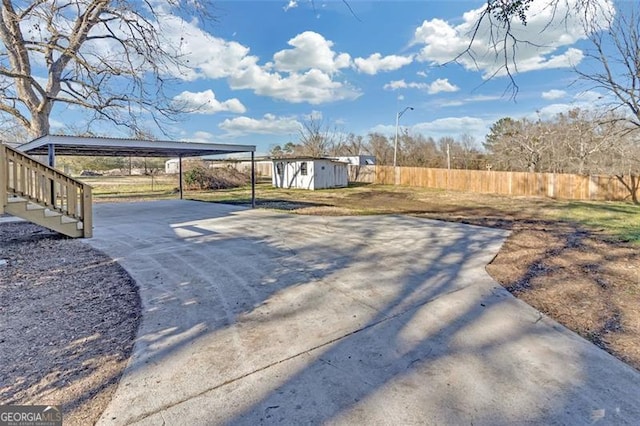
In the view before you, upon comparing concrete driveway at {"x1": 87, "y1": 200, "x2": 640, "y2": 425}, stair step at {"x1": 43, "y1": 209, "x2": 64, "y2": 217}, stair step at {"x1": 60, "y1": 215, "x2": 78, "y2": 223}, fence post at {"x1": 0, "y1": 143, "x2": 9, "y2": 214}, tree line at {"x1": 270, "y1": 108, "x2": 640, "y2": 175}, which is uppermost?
tree line at {"x1": 270, "y1": 108, "x2": 640, "y2": 175}

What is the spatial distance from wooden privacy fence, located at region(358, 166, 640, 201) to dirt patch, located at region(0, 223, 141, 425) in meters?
21.0

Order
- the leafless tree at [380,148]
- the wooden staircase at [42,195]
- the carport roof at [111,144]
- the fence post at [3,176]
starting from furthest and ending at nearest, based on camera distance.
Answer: the leafless tree at [380,148], the carport roof at [111,144], the wooden staircase at [42,195], the fence post at [3,176]

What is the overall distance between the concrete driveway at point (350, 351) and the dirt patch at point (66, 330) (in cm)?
16

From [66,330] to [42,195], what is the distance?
430cm

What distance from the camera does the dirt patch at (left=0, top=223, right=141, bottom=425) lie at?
1884 mm

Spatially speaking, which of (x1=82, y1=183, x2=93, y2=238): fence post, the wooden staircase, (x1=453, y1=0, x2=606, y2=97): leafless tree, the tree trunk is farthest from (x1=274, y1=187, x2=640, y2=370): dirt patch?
the tree trunk

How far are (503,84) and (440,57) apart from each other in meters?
0.73

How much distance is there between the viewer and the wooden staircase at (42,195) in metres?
5.20

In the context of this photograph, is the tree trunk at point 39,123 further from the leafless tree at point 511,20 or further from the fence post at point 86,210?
the leafless tree at point 511,20

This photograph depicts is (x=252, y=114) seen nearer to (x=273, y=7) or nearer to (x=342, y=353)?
(x=273, y=7)

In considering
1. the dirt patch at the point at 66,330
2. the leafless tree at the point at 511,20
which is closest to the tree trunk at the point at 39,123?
the dirt patch at the point at 66,330

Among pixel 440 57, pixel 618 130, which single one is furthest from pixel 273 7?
pixel 618 130

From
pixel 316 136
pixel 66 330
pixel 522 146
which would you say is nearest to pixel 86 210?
pixel 66 330

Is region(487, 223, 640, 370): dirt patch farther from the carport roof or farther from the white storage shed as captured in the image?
the white storage shed
